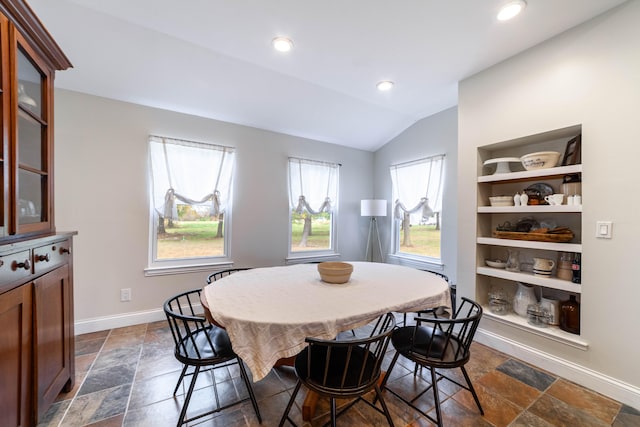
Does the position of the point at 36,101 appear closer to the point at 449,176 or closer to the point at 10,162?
the point at 10,162

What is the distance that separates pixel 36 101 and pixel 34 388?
5.12 ft

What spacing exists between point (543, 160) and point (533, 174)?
0.45ft

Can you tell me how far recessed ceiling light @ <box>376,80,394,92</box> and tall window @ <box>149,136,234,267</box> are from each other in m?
1.89

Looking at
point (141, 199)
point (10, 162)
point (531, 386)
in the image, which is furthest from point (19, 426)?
point (531, 386)

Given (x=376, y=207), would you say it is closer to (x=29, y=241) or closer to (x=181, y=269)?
(x=181, y=269)

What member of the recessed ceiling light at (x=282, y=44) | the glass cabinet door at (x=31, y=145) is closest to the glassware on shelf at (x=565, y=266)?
the recessed ceiling light at (x=282, y=44)

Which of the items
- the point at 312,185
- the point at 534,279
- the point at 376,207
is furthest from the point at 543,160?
the point at 312,185

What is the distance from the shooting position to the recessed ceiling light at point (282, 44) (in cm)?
211

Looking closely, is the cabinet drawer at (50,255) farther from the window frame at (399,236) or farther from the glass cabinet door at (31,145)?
the window frame at (399,236)

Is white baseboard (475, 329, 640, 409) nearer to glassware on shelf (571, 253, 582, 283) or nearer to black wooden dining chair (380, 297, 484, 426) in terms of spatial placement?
glassware on shelf (571, 253, 582, 283)

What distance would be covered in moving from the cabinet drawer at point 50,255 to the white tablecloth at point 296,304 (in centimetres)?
84

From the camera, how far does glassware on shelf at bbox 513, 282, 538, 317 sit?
7.70 ft

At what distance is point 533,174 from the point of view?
217 centimetres

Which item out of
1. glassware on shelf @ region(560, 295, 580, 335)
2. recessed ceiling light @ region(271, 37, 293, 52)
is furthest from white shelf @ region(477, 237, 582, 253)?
recessed ceiling light @ region(271, 37, 293, 52)
